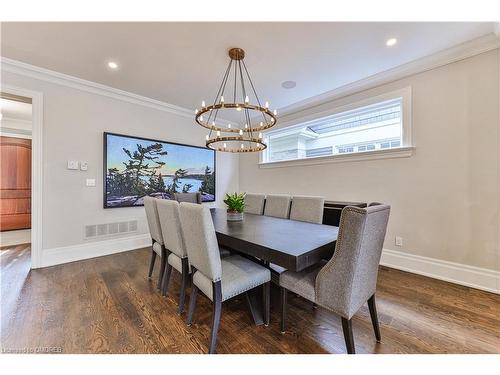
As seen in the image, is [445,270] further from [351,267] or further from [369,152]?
[351,267]

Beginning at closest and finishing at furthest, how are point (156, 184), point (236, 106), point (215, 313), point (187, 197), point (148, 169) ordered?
point (215, 313)
point (236, 106)
point (187, 197)
point (148, 169)
point (156, 184)

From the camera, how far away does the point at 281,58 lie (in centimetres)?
245

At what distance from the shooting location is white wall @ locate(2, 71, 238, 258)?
2842 millimetres

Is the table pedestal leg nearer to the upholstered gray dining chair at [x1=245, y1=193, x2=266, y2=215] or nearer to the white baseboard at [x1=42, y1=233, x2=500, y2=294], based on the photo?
the upholstered gray dining chair at [x1=245, y1=193, x2=266, y2=215]

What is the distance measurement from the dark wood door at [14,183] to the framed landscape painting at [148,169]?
3.35m

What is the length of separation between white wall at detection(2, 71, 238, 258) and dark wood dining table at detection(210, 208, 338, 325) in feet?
8.27

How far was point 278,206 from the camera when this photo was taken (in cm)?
276

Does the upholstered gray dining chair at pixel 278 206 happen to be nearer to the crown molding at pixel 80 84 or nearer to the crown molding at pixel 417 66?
the crown molding at pixel 417 66

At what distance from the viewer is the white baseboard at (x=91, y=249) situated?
2855 millimetres

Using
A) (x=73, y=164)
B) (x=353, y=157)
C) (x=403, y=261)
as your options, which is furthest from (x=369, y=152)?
(x=73, y=164)

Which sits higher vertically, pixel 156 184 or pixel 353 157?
pixel 353 157

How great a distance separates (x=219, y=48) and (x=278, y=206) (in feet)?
6.62
